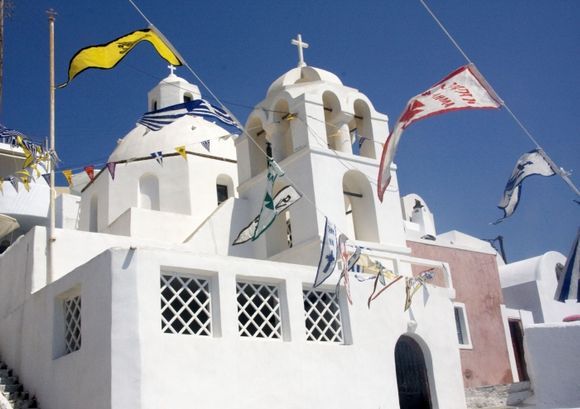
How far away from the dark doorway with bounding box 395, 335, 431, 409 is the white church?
29 mm

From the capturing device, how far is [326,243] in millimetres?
11984

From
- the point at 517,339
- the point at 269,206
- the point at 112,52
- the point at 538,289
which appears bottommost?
the point at 517,339

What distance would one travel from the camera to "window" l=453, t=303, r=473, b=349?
1698 cm

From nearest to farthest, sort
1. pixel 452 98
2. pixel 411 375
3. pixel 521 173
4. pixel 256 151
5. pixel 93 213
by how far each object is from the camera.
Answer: pixel 452 98
pixel 521 173
pixel 411 375
pixel 256 151
pixel 93 213

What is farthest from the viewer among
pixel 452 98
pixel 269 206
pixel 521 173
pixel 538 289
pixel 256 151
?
pixel 538 289

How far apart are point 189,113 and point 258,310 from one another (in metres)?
3.54

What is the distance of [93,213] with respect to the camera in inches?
821

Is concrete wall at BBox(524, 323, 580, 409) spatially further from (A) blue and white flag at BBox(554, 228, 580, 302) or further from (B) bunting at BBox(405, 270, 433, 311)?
(B) bunting at BBox(405, 270, 433, 311)

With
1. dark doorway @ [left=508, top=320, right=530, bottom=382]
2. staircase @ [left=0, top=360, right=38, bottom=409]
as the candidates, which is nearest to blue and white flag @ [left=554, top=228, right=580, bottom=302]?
staircase @ [left=0, top=360, right=38, bottom=409]

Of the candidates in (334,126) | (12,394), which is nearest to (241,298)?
(12,394)

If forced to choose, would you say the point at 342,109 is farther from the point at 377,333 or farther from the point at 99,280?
the point at 99,280

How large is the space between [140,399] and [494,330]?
420 inches

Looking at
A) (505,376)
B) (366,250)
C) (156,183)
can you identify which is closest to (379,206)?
(366,250)

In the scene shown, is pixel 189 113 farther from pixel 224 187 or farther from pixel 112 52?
pixel 224 187
